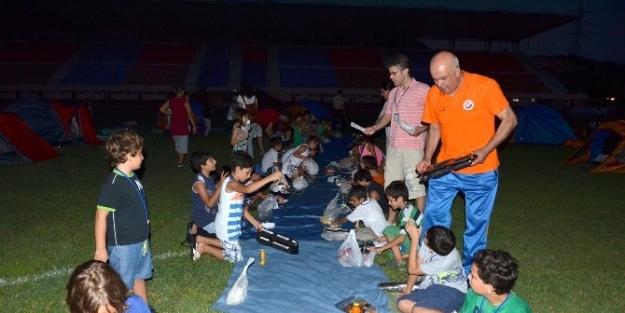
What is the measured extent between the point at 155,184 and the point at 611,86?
183ft

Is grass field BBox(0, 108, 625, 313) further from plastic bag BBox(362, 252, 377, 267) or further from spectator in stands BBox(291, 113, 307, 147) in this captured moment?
spectator in stands BBox(291, 113, 307, 147)

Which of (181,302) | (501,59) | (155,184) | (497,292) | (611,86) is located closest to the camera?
(497,292)

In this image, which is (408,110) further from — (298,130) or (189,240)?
(298,130)

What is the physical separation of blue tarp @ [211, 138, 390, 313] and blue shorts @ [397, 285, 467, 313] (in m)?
0.41

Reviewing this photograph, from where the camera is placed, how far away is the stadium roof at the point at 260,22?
→ 37469 mm

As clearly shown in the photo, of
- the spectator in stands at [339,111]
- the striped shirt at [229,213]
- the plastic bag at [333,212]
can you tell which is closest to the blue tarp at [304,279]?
the plastic bag at [333,212]

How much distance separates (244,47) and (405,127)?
3998 cm

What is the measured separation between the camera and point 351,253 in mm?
6172

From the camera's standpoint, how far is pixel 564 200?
9930mm

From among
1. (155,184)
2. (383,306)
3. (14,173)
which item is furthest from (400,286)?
(14,173)

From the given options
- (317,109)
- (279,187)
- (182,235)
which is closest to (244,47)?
(317,109)

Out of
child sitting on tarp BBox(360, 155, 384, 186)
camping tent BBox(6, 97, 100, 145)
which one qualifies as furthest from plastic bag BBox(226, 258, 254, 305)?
camping tent BBox(6, 97, 100, 145)

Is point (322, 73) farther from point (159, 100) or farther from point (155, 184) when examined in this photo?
point (155, 184)

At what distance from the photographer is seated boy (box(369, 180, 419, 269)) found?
20.2 ft
